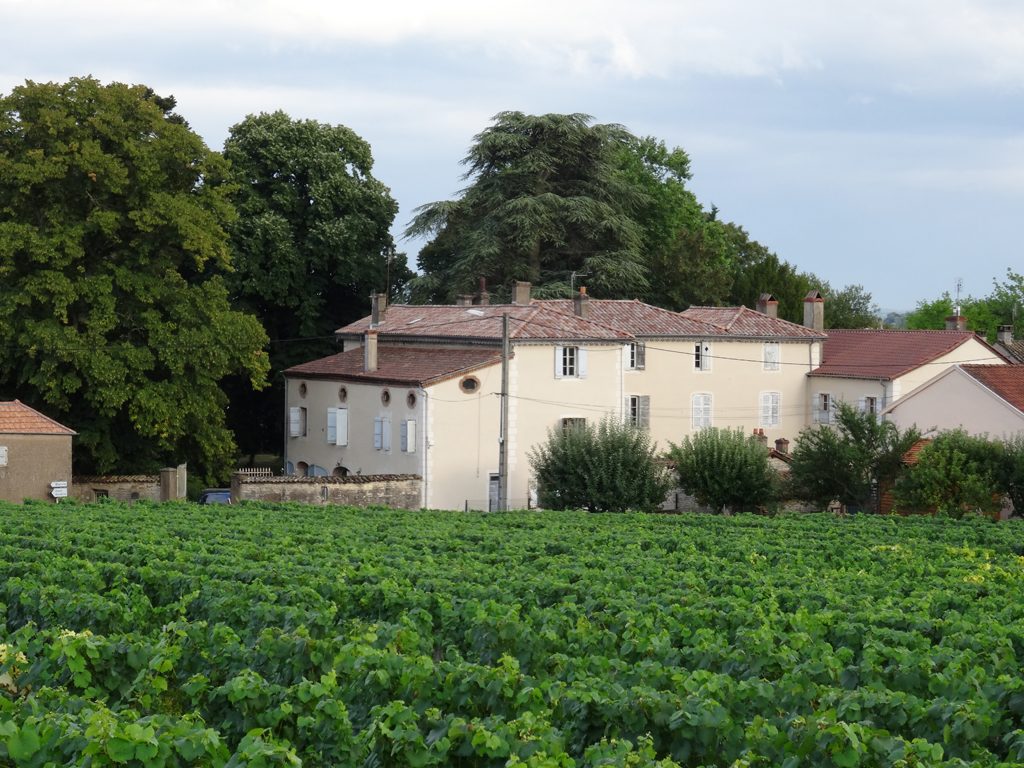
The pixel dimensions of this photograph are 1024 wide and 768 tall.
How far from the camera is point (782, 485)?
138 feet

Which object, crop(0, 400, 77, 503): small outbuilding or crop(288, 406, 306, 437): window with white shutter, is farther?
crop(288, 406, 306, 437): window with white shutter

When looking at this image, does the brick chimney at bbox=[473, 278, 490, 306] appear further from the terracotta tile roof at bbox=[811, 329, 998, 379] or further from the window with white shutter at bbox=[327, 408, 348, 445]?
the terracotta tile roof at bbox=[811, 329, 998, 379]

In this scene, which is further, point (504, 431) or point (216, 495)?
point (216, 495)

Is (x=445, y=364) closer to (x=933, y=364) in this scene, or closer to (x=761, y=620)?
(x=933, y=364)

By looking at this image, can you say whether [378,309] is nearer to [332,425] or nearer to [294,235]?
[332,425]

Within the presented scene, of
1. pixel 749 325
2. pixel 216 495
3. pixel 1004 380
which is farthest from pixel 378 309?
pixel 1004 380

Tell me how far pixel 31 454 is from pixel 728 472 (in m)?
19.1

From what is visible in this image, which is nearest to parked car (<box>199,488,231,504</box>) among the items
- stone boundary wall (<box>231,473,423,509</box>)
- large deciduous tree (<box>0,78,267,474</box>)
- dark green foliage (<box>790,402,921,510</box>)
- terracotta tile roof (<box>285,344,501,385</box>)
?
large deciduous tree (<box>0,78,267,474</box>)

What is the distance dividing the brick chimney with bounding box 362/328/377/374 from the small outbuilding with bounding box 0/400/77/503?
435 inches

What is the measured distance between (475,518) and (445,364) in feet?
43.8

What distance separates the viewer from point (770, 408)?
53.4 metres

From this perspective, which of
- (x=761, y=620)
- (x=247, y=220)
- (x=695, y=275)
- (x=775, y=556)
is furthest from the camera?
(x=695, y=275)

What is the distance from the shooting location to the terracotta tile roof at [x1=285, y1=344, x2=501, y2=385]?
42.7 m

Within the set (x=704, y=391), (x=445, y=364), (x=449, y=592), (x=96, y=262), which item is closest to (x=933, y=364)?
(x=704, y=391)
